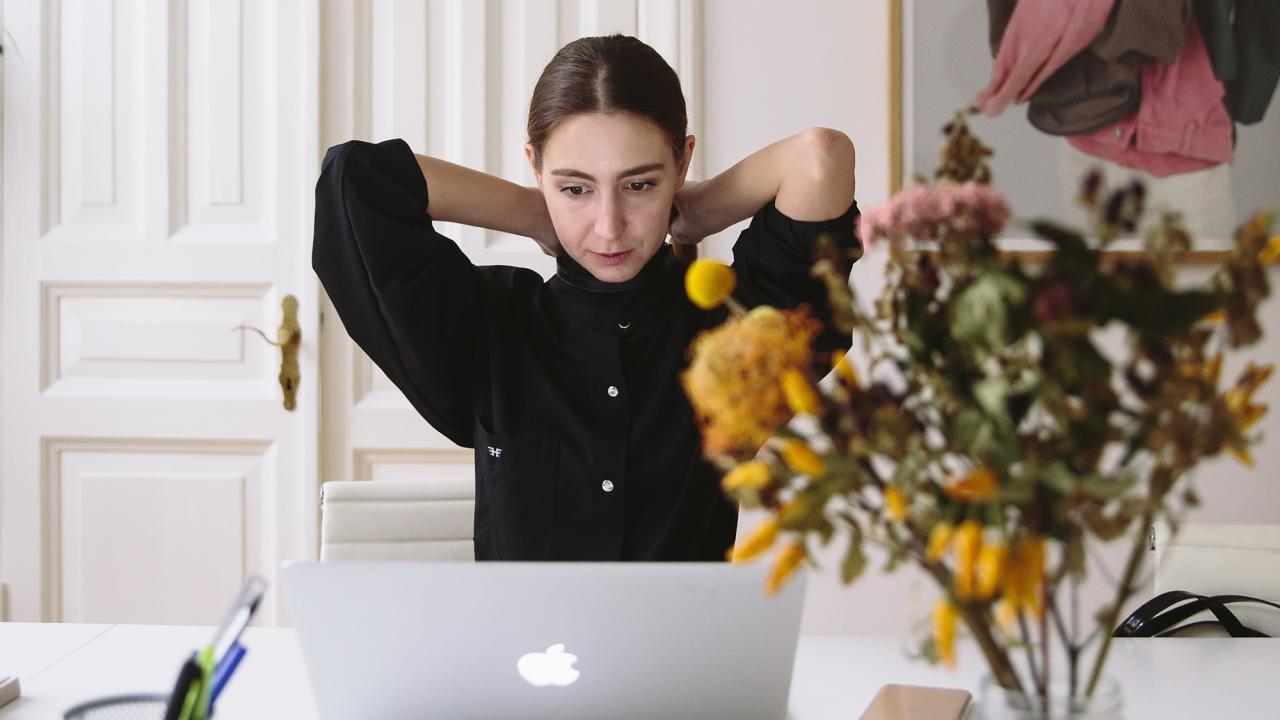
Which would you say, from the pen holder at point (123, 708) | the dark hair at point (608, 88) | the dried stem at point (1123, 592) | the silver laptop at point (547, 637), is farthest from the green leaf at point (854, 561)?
the dark hair at point (608, 88)

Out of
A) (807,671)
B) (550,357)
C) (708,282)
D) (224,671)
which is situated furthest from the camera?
(550,357)

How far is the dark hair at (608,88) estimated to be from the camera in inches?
50.8

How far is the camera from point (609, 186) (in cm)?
124

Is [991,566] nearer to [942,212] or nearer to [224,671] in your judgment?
[942,212]

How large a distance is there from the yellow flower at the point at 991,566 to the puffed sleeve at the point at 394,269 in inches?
38.2

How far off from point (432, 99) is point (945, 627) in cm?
219

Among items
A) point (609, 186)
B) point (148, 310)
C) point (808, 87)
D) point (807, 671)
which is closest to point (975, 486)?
point (807, 671)

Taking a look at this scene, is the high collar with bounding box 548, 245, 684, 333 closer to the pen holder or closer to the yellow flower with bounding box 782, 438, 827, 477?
the pen holder

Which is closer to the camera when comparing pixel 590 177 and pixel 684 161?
pixel 590 177

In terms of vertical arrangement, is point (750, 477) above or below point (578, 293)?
below

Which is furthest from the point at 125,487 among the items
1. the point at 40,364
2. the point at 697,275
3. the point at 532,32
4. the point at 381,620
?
the point at 697,275

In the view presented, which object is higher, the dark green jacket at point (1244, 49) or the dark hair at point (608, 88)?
the dark green jacket at point (1244, 49)

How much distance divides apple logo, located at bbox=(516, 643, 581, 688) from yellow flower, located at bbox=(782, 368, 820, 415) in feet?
1.19

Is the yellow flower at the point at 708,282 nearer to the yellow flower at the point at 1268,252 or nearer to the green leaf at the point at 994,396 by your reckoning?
the green leaf at the point at 994,396
